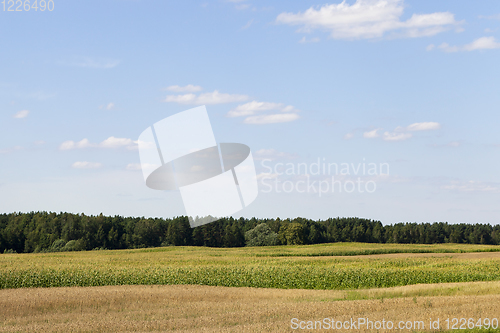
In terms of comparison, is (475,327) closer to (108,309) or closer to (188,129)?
(108,309)

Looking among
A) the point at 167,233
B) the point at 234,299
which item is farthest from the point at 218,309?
the point at 167,233

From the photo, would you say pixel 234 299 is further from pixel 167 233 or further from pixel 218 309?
pixel 167 233

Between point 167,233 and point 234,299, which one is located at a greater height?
point 167,233

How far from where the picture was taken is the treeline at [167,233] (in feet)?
340

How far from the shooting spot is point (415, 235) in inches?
5694

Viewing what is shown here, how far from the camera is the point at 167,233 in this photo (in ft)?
392

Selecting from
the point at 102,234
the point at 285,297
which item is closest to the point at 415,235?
the point at 102,234

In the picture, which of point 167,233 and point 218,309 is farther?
point 167,233

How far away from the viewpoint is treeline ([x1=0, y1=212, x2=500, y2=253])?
10356cm

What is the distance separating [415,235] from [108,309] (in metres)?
138

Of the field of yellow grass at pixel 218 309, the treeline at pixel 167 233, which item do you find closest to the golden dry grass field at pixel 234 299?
the field of yellow grass at pixel 218 309

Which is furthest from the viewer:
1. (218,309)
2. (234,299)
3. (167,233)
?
(167,233)

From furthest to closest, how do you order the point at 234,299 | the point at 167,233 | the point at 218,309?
the point at 167,233 → the point at 234,299 → the point at 218,309

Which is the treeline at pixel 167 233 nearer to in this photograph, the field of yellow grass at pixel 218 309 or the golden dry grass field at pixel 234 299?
the golden dry grass field at pixel 234 299
